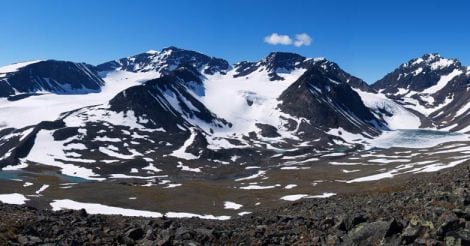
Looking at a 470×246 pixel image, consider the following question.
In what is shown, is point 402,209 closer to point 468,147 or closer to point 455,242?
point 455,242

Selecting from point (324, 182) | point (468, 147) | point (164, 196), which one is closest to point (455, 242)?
point (164, 196)

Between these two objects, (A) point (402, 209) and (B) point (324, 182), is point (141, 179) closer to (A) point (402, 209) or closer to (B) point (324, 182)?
(B) point (324, 182)

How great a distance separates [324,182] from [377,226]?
395ft

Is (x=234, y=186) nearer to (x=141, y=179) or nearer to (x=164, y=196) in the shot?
(x=164, y=196)

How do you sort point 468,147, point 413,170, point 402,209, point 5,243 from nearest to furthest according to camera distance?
point 5,243, point 402,209, point 413,170, point 468,147

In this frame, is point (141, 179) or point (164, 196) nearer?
point (164, 196)

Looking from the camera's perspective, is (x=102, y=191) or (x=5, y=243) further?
(x=102, y=191)

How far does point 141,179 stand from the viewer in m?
168

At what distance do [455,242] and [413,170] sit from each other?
129 meters

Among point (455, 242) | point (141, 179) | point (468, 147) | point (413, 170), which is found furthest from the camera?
point (468, 147)

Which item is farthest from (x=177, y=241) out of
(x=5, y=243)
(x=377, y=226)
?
(x=377, y=226)

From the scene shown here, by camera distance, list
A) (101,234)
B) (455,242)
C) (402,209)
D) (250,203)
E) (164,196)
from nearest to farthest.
→ (455,242) → (101,234) → (402,209) → (250,203) → (164,196)

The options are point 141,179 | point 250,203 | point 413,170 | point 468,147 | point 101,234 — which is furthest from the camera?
point 468,147

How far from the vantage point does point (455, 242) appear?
54.5 feet
